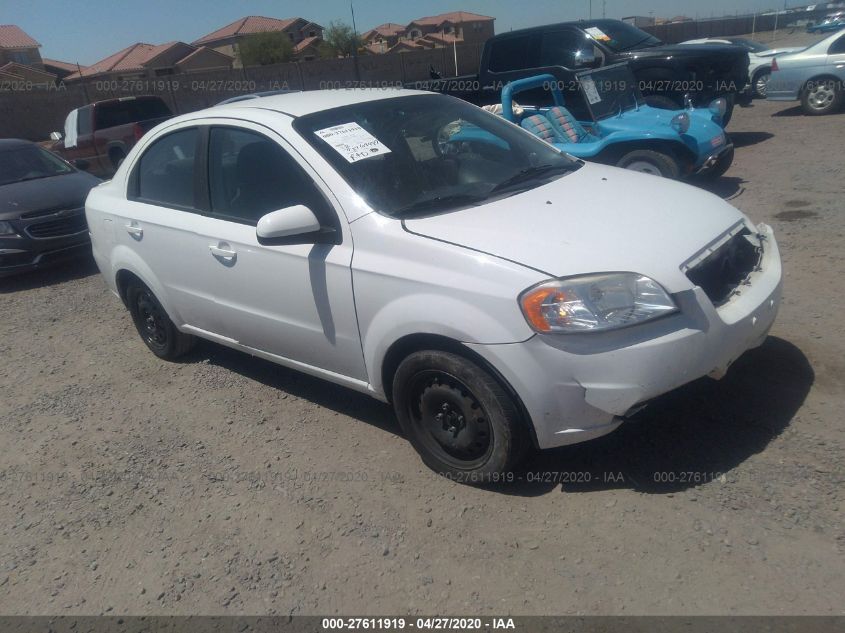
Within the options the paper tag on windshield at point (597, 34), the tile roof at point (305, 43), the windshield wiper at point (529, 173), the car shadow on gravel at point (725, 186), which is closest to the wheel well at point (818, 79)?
the paper tag on windshield at point (597, 34)

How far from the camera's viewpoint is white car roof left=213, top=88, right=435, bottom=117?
387 centimetres

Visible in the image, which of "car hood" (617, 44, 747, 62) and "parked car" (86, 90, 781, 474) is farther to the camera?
"car hood" (617, 44, 747, 62)

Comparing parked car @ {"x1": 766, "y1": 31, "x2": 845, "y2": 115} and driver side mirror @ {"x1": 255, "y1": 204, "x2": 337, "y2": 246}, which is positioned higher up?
driver side mirror @ {"x1": 255, "y1": 204, "x2": 337, "y2": 246}

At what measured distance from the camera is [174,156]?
4.45 m

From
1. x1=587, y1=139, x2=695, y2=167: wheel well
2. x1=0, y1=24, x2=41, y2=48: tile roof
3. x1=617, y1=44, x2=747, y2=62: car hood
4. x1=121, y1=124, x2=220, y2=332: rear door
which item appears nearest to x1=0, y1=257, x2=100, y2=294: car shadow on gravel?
x1=121, y1=124, x2=220, y2=332: rear door

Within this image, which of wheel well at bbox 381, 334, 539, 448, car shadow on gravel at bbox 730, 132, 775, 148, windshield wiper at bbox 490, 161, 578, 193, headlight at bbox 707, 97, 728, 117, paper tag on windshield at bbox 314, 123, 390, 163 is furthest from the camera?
car shadow on gravel at bbox 730, 132, 775, 148

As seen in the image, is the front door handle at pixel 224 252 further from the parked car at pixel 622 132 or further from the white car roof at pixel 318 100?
the parked car at pixel 622 132

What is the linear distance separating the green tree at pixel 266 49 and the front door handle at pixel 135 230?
58209 mm

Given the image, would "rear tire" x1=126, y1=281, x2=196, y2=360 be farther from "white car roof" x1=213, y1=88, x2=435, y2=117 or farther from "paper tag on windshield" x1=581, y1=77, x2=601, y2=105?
"paper tag on windshield" x1=581, y1=77, x2=601, y2=105

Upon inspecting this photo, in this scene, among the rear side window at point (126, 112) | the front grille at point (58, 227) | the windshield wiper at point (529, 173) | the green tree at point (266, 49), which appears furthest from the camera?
the green tree at point (266, 49)

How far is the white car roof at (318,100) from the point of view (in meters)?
3.87

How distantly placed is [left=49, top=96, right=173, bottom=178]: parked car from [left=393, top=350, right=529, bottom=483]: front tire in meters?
12.0

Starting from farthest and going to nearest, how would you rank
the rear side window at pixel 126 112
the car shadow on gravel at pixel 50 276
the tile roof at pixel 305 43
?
the tile roof at pixel 305 43
the rear side window at pixel 126 112
the car shadow on gravel at pixel 50 276
